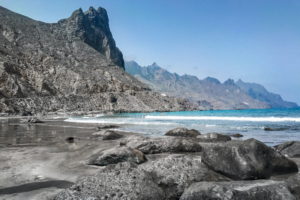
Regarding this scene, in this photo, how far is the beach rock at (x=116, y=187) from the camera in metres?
5.16

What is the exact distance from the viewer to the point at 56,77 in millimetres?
98625

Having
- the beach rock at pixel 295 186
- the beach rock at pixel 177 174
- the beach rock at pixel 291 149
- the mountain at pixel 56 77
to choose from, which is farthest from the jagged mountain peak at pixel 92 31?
the beach rock at pixel 295 186

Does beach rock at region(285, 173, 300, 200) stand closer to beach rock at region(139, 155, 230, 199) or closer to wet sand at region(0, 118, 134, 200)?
beach rock at region(139, 155, 230, 199)

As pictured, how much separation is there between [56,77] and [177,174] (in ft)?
326

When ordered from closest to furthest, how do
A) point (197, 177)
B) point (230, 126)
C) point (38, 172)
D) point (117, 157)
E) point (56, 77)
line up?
point (197, 177) < point (38, 172) < point (117, 157) < point (230, 126) < point (56, 77)

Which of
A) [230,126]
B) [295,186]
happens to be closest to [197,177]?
[295,186]

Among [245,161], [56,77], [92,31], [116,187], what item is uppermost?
[92,31]

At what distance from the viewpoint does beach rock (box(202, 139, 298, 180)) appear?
6.97 meters

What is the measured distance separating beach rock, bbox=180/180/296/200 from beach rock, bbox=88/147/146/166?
4.08 metres

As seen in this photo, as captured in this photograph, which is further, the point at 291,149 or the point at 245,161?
the point at 291,149

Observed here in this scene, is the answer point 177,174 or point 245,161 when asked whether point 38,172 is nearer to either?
point 177,174

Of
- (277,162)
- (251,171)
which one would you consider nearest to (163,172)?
(251,171)

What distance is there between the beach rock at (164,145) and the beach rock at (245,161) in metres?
3.75

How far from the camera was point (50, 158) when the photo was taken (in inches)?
419
